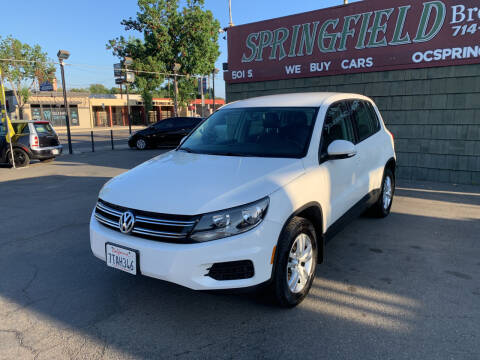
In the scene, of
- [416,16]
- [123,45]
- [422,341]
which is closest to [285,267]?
[422,341]

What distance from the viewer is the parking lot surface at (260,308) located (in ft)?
8.32

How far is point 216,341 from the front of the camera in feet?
8.57

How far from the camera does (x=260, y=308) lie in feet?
9.90

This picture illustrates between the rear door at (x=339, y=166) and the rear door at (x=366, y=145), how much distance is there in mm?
179

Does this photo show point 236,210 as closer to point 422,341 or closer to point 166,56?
point 422,341

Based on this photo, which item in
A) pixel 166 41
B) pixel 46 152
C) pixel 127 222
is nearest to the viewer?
pixel 127 222

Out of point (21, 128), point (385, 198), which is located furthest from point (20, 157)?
point (385, 198)

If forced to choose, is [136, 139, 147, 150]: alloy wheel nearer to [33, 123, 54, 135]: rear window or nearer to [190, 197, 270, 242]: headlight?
[33, 123, 54, 135]: rear window

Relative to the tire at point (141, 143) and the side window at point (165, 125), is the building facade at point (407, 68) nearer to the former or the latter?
the side window at point (165, 125)

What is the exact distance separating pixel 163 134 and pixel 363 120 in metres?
13.8

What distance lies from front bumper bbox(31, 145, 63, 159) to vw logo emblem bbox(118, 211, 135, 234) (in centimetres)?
1071

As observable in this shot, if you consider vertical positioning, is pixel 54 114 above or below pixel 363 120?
above

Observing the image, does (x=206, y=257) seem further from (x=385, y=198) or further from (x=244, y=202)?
(x=385, y=198)

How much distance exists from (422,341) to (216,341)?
1.45 meters
